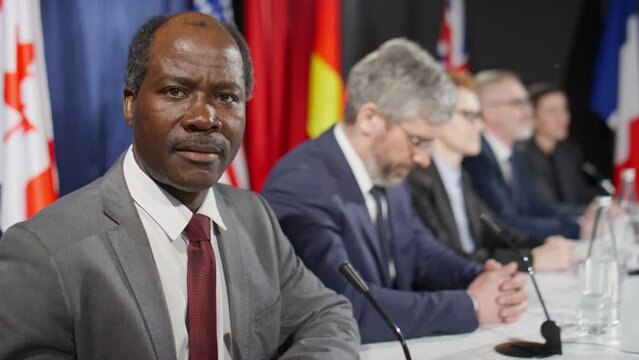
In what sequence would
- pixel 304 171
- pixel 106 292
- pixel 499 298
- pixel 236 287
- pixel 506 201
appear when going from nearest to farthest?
pixel 106 292, pixel 236 287, pixel 499 298, pixel 304 171, pixel 506 201

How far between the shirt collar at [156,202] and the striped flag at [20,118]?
0.85m

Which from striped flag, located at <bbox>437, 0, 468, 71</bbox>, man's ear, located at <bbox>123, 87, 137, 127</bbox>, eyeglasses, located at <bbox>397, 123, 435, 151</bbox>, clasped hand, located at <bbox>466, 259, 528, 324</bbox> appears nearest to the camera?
man's ear, located at <bbox>123, 87, 137, 127</bbox>

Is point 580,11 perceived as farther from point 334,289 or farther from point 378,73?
point 334,289

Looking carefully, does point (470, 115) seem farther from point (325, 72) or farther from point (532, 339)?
point (532, 339)

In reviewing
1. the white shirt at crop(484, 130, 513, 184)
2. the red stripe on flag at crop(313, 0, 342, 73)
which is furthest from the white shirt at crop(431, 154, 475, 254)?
the white shirt at crop(484, 130, 513, 184)

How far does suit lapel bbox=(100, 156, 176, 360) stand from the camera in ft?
4.26

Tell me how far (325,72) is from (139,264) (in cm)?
215

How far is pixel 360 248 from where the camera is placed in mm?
2145

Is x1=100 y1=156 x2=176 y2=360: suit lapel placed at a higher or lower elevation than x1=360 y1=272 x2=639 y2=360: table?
higher

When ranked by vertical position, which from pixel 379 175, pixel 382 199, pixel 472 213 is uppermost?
pixel 379 175

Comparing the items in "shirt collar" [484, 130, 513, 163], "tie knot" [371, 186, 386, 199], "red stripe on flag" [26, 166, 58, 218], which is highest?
"red stripe on flag" [26, 166, 58, 218]

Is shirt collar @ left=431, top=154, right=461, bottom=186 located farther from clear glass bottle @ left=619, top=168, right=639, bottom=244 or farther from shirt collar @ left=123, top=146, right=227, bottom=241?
shirt collar @ left=123, top=146, right=227, bottom=241

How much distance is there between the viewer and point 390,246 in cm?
232

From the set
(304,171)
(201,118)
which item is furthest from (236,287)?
(304,171)
